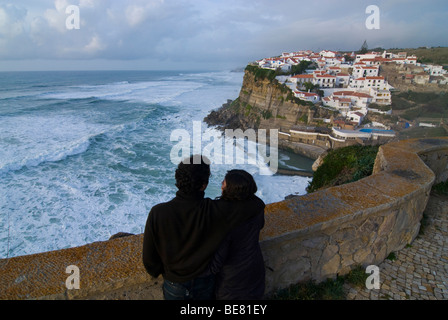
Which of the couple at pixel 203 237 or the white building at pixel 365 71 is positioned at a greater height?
the white building at pixel 365 71

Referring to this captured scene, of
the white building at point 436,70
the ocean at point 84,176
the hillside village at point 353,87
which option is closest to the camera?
the ocean at point 84,176

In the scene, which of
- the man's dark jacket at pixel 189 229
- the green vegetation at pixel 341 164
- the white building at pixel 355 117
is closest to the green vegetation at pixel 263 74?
the white building at pixel 355 117

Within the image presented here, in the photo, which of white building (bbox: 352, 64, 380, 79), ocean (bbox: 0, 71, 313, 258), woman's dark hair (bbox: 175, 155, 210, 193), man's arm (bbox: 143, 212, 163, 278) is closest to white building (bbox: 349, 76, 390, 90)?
white building (bbox: 352, 64, 380, 79)

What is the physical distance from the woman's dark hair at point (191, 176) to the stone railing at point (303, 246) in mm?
783

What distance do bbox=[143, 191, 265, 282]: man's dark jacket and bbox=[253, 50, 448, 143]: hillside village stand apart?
31350 mm

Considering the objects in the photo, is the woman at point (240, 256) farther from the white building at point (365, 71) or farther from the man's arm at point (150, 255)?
the white building at point (365, 71)

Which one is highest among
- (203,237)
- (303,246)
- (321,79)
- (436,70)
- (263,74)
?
(436,70)

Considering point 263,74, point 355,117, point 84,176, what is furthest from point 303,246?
point 263,74

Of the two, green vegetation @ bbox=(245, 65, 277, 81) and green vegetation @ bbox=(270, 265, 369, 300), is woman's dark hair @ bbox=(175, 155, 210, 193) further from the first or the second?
green vegetation @ bbox=(245, 65, 277, 81)

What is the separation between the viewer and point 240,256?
1793mm

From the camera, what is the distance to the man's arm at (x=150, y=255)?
1661mm

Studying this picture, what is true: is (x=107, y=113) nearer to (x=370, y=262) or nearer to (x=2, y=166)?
(x=2, y=166)

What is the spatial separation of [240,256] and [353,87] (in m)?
52.5

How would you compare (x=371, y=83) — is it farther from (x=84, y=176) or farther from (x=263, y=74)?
(x=84, y=176)
